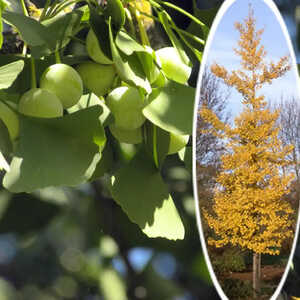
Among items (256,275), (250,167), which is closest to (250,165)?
(250,167)

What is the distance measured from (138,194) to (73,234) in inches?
3.4

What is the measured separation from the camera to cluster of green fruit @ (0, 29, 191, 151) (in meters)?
0.18

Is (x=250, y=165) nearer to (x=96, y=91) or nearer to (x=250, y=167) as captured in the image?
(x=250, y=167)

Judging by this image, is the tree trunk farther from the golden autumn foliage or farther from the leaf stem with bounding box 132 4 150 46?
the leaf stem with bounding box 132 4 150 46

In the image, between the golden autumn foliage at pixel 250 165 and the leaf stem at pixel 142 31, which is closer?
the leaf stem at pixel 142 31

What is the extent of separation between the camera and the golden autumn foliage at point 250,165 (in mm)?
363

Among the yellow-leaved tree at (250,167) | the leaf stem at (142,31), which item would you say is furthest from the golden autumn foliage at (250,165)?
the leaf stem at (142,31)

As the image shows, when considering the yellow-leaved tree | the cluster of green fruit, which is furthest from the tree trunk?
the cluster of green fruit

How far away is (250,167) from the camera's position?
381 mm

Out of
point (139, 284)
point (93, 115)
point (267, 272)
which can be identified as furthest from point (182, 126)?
point (267, 272)

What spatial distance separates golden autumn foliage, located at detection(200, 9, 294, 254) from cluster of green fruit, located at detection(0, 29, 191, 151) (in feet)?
0.40

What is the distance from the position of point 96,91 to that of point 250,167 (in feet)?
0.65

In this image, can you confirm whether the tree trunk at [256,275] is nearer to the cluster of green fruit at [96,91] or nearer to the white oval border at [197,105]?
the white oval border at [197,105]

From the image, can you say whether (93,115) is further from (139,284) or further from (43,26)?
(139,284)
